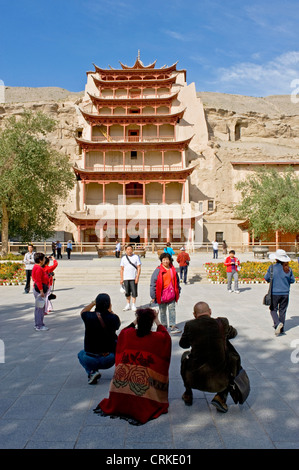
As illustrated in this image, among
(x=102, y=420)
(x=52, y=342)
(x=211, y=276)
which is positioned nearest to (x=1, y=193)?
(x=211, y=276)

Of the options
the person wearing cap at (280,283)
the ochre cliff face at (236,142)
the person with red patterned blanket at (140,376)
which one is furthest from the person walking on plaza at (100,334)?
the ochre cliff face at (236,142)

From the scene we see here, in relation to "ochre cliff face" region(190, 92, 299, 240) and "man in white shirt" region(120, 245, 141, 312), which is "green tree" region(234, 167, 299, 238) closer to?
"ochre cliff face" region(190, 92, 299, 240)

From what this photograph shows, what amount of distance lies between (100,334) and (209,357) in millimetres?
1443

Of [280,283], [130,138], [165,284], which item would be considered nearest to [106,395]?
[165,284]

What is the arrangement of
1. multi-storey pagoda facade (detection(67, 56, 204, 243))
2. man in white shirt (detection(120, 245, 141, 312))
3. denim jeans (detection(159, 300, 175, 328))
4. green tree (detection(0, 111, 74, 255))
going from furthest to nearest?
multi-storey pagoda facade (detection(67, 56, 204, 243)) < green tree (detection(0, 111, 74, 255)) < man in white shirt (detection(120, 245, 141, 312)) < denim jeans (detection(159, 300, 175, 328))

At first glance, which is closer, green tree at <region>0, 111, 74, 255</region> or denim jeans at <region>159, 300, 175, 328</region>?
denim jeans at <region>159, 300, 175, 328</region>

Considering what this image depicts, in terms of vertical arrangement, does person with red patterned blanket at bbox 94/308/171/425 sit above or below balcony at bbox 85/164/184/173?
below

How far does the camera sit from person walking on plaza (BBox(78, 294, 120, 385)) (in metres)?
4.38

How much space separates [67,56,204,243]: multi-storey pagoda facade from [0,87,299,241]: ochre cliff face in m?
3.07

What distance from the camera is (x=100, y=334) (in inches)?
174

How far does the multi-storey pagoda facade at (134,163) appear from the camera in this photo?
118 feet

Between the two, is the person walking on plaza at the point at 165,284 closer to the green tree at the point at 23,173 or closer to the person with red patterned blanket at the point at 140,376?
the person with red patterned blanket at the point at 140,376

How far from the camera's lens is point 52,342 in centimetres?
658

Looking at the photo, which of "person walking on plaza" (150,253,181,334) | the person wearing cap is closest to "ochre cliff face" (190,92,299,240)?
the person wearing cap
